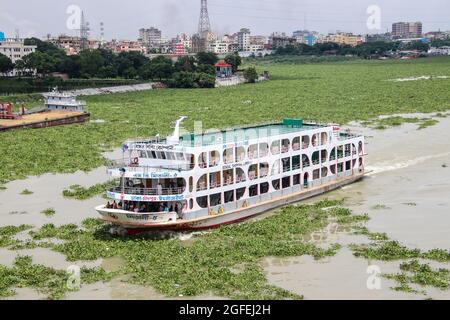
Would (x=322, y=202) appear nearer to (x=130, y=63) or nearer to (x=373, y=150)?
(x=373, y=150)

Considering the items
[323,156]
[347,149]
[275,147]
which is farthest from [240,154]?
[347,149]

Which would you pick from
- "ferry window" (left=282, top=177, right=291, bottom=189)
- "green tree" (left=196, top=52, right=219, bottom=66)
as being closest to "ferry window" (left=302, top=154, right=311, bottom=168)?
"ferry window" (left=282, top=177, right=291, bottom=189)

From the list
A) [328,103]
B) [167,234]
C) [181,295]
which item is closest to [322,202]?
[167,234]

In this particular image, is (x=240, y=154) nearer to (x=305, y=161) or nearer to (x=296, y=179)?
(x=296, y=179)

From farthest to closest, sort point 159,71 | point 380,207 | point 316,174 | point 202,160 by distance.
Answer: point 159,71, point 316,174, point 380,207, point 202,160

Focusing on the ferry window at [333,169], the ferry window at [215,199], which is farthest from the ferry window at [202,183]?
the ferry window at [333,169]

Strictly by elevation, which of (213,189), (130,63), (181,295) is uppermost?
(130,63)
